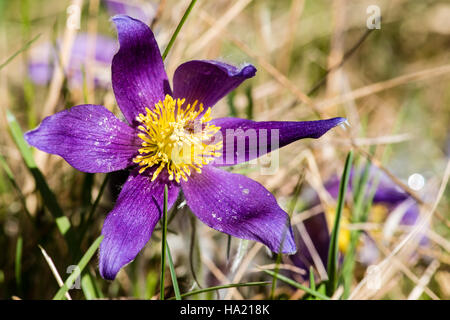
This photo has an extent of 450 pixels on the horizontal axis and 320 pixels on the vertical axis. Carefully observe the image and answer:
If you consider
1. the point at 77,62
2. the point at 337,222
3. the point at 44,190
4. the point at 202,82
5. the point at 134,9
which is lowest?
the point at 337,222

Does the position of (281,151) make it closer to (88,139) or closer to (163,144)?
(163,144)

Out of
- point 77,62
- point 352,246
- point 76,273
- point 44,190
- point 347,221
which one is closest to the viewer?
point 76,273

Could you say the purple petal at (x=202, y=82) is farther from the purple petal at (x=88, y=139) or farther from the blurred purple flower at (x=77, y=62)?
the blurred purple flower at (x=77, y=62)

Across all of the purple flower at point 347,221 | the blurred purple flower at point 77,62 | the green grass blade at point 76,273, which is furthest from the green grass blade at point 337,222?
the blurred purple flower at point 77,62

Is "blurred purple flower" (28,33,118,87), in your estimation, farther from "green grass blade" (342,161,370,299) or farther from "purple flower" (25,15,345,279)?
"green grass blade" (342,161,370,299)

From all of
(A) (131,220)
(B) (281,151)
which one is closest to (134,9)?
(B) (281,151)

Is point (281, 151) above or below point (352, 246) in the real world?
above

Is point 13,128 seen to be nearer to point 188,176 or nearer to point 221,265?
point 188,176

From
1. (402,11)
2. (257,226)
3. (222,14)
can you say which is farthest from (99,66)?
(402,11)
